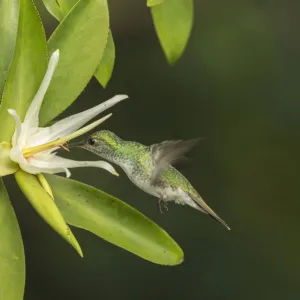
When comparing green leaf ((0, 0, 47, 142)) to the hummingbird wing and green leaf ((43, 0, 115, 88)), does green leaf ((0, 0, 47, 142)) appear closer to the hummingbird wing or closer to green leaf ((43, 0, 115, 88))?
green leaf ((43, 0, 115, 88))

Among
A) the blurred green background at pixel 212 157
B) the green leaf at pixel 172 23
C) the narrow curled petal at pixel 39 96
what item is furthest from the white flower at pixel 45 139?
the blurred green background at pixel 212 157

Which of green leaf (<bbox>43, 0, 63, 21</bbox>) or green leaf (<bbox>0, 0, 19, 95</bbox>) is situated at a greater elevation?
green leaf (<bbox>43, 0, 63, 21</bbox>)

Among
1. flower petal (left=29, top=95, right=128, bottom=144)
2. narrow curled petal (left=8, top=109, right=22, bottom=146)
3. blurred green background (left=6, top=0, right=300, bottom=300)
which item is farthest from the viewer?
blurred green background (left=6, top=0, right=300, bottom=300)

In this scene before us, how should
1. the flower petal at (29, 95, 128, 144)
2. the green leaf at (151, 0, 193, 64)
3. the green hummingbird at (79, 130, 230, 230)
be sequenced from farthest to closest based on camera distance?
the green hummingbird at (79, 130, 230, 230), the green leaf at (151, 0, 193, 64), the flower petal at (29, 95, 128, 144)

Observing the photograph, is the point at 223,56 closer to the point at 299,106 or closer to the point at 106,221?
the point at 299,106

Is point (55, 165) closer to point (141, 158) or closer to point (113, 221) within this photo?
point (113, 221)

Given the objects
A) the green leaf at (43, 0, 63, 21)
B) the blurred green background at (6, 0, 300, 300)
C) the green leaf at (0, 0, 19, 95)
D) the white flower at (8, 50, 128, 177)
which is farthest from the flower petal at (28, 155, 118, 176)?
the blurred green background at (6, 0, 300, 300)
